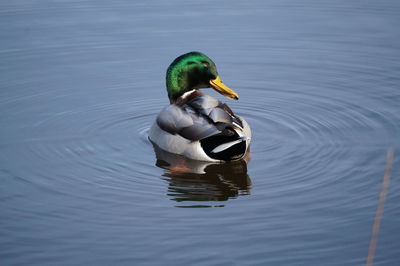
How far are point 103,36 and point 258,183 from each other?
213 inches

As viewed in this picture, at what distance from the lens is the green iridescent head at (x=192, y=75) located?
9.02 metres

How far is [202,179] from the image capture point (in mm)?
7840

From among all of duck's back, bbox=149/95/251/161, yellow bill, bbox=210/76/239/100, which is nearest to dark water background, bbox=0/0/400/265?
duck's back, bbox=149/95/251/161

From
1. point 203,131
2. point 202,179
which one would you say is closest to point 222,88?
point 203,131

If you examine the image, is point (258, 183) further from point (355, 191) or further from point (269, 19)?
point (269, 19)

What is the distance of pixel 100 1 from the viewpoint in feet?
44.6

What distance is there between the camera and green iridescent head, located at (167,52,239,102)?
29.6 feet

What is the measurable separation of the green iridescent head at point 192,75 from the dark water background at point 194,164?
583 millimetres

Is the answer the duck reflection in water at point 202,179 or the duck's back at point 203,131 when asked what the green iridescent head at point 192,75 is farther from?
the duck reflection in water at point 202,179

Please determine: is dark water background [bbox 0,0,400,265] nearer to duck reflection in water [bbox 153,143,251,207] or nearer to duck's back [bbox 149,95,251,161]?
duck reflection in water [bbox 153,143,251,207]

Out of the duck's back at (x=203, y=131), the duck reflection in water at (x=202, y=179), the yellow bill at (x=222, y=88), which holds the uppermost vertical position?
the yellow bill at (x=222, y=88)

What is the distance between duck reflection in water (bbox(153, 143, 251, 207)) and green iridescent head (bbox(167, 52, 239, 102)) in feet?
2.93

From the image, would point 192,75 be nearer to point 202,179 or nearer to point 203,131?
point 203,131

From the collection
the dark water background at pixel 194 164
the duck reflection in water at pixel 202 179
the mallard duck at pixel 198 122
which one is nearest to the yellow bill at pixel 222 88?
the mallard duck at pixel 198 122
